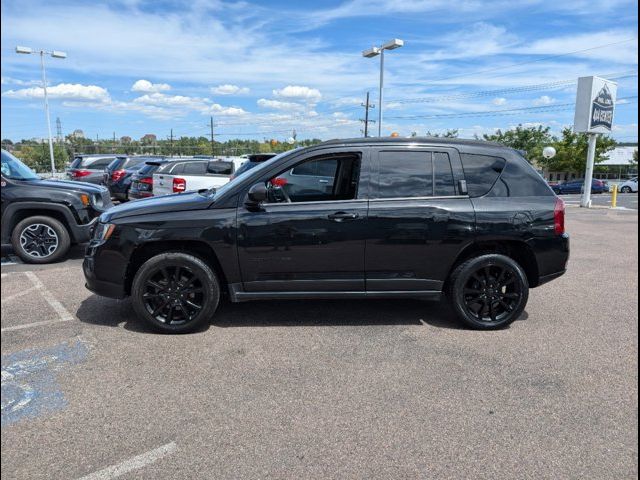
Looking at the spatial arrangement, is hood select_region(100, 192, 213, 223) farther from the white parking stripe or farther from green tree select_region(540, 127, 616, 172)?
green tree select_region(540, 127, 616, 172)

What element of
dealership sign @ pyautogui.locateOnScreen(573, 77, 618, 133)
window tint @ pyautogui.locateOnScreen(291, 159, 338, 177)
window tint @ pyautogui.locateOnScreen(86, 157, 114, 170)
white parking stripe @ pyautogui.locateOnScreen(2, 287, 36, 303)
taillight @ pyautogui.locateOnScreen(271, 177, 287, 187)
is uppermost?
dealership sign @ pyautogui.locateOnScreen(573, 77, 618, 133)

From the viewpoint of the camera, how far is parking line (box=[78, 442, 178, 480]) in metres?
2.39

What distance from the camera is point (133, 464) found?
8.14ft

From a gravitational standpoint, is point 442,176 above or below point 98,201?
above

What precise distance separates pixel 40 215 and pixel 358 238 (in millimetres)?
5491

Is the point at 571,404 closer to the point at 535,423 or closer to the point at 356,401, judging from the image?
the point at 535,423

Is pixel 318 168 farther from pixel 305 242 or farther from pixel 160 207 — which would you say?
pixel 160 207

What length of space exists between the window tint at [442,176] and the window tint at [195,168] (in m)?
10.0

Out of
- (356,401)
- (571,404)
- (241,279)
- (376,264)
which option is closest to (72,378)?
(241,279)

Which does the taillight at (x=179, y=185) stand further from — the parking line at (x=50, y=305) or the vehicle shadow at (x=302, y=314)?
the vehicle shadow at (x=302, y=314)

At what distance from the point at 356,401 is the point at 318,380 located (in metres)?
0.40

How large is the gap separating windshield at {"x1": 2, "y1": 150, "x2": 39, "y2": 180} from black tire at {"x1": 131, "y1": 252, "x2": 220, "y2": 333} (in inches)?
171

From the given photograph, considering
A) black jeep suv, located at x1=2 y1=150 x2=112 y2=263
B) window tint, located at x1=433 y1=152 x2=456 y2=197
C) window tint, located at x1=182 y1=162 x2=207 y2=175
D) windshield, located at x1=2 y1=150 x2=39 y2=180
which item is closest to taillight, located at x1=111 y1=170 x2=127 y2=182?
window tint, located at x1=182 y1=162 x2=207 y2=175

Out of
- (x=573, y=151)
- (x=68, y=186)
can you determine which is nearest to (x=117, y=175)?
(x=68, y=186)
